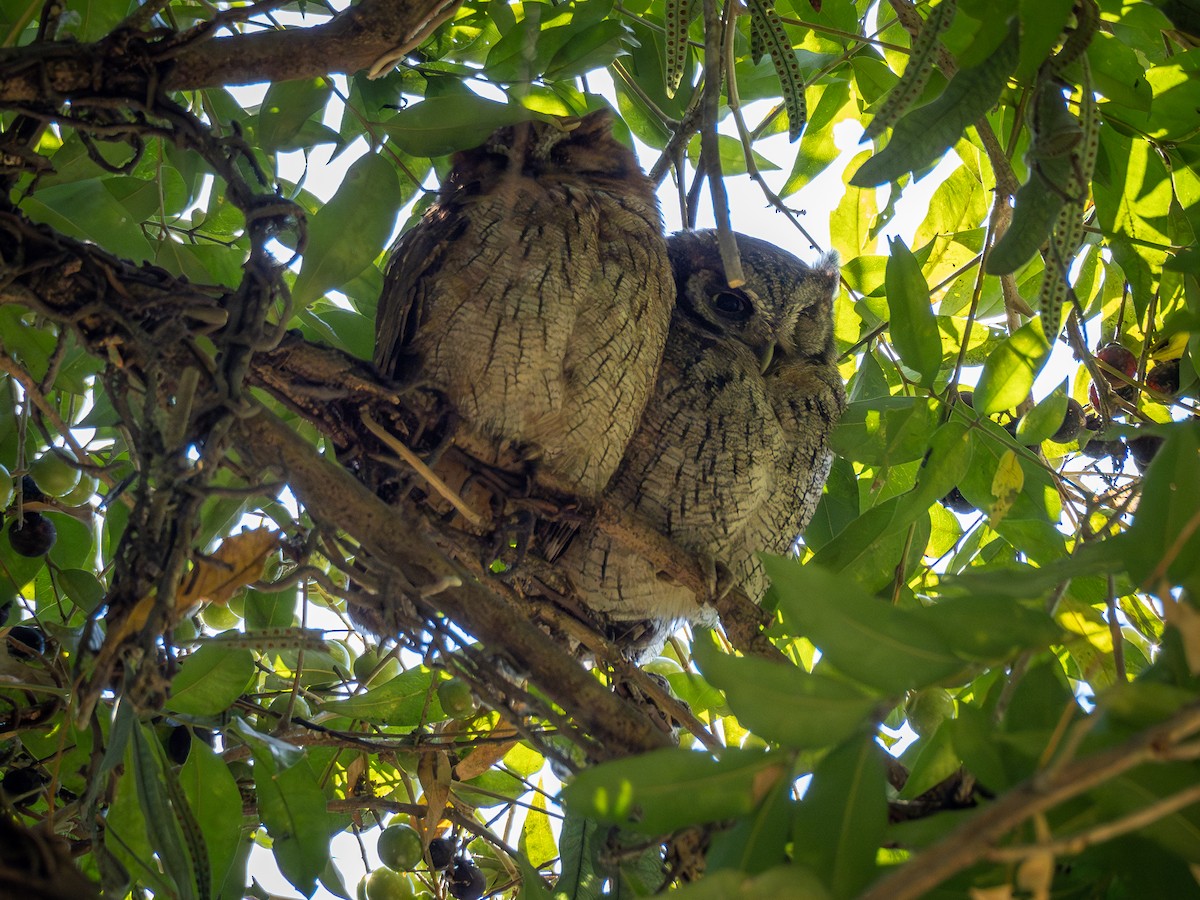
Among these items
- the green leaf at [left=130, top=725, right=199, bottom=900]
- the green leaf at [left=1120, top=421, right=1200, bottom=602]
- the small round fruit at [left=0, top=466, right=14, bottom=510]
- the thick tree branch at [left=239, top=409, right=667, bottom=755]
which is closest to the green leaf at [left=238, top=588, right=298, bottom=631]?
the small round fruit at [left=0, top=466, right=14, bottom=510]

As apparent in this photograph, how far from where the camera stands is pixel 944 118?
3.57ft

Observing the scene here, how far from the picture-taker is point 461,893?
1975 millimetres

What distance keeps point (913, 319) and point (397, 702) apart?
47.3 inches

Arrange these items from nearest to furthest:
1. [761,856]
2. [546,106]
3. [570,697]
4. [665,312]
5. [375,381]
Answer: [761,856], [570,697], [375,381], [665,312], [546,106]

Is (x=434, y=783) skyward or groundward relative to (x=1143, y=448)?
groundward

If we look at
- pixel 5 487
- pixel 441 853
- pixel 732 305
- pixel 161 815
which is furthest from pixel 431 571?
pixel 732 305

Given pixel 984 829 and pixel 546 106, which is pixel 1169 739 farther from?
pixel 546 106

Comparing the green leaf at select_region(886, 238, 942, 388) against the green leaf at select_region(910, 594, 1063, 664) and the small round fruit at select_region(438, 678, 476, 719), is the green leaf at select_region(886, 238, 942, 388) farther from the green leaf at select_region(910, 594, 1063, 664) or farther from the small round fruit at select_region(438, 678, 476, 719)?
the small round fruit at select_region(438, 678, 476, 719)

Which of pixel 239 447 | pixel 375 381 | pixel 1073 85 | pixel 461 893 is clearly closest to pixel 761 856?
pixel 239 447

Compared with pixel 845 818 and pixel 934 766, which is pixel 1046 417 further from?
pixel 845 818

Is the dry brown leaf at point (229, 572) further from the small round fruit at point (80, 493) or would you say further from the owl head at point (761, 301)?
the owl head at point (761, 301)

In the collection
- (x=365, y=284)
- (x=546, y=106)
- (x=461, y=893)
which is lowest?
(x=461, y=893)

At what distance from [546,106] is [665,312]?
0.51m

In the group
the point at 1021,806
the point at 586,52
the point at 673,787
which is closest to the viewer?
the point at 1021,806
